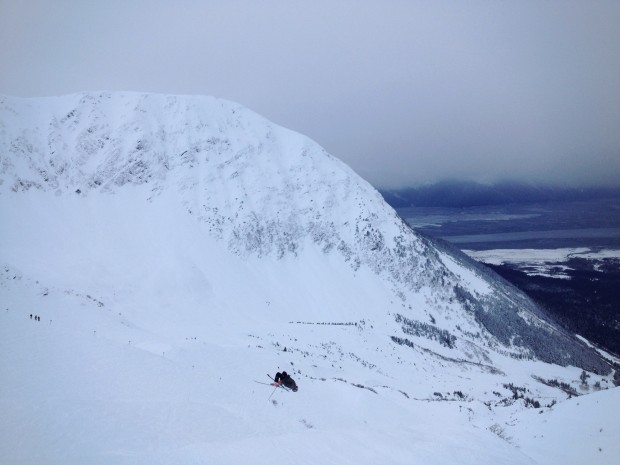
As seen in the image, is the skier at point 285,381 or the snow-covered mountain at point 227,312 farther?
the skier at point 285,381

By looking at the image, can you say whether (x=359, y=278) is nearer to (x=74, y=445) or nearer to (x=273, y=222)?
(x=273, y=222)

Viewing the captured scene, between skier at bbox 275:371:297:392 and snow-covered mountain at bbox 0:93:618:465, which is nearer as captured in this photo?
snow-covered mountain at bbox 0:93:618:465

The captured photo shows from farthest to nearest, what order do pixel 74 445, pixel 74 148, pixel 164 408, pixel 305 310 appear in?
pixel 74 148 < pixel 305 310 < pixel 164 408 < pixel 74 445

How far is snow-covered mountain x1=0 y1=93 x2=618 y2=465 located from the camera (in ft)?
43.2

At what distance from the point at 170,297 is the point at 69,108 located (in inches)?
Result: 1882

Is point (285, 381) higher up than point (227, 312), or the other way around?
point (285, 381)

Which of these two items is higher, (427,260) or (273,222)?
(273,222)

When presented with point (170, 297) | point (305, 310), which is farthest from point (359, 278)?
point (170, 297)

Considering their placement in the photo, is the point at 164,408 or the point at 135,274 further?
the point at 135,274

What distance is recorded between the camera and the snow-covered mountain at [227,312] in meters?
13.2

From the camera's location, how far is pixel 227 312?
5212cm

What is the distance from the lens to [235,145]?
251 ft

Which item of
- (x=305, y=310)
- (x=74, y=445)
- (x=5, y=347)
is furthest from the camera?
(x=305, y=310)

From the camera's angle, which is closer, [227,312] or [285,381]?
[285,381]
